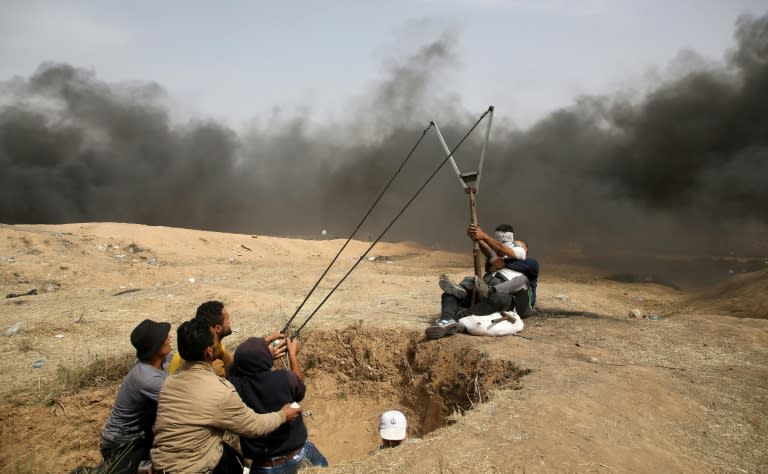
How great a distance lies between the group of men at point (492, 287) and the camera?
5.54 m

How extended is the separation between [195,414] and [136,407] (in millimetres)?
834

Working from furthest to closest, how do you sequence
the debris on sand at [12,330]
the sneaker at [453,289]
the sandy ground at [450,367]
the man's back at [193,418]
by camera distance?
the debris on sand at [12,330]
the sneaker at [453,289]
the sandy ground at [450,367]
the man's back at [193,418]

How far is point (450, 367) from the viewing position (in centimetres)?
505

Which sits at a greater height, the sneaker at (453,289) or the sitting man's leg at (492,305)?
the sneaker at (453,289)

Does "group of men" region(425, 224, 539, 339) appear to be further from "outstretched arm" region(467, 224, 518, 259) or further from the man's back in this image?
the man's back

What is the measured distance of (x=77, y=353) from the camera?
6.12 m

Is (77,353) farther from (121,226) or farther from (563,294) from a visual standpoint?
(121,226)

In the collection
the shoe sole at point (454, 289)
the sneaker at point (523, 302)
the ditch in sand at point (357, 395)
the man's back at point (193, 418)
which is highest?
the shoe sole at point (454, 289)

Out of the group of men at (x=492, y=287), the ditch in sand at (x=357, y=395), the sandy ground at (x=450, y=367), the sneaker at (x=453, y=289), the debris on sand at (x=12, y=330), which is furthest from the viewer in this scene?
the debris on sand at (x=12, y=330)

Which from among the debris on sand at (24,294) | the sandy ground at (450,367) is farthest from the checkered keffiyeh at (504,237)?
the debris on sand at (24,294)

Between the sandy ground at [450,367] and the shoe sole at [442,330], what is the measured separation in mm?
105

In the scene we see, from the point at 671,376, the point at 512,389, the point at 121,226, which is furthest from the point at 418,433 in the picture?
the point at 121,226

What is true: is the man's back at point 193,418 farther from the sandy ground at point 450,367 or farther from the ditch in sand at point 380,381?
the ditch in sand at point 380,381

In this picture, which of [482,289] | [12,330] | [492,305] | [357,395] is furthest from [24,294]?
[492,305]
